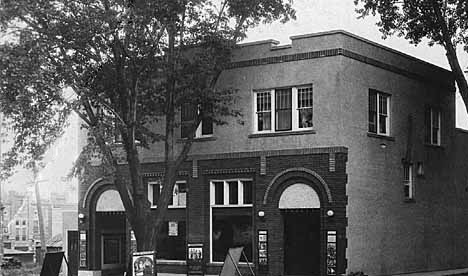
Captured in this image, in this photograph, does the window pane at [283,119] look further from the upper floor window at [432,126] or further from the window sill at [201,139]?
the upper floor window at [432,126]

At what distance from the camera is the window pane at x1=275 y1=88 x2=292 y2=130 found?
28.3 metres

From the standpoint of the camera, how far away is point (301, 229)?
91.9 ft

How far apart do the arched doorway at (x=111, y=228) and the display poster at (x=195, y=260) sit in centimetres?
351

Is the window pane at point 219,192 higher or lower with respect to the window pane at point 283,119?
lower

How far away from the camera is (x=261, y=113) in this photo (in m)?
28.9

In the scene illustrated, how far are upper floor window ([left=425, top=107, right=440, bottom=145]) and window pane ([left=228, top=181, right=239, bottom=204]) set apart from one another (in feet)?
27.6

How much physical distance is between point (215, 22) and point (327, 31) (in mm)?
3729

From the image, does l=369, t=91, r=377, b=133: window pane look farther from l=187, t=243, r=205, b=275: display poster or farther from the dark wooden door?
the dark wooden door

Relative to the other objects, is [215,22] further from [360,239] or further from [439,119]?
[439,119]

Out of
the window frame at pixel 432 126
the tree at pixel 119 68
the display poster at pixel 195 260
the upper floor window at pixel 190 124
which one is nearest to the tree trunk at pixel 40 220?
the tree at pixel 119 68

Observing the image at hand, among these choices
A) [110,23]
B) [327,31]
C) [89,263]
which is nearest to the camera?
[110,23]

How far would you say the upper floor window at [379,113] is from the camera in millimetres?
29328

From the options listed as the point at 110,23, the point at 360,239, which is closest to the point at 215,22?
the point at 110,23

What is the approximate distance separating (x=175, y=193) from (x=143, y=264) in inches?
398
